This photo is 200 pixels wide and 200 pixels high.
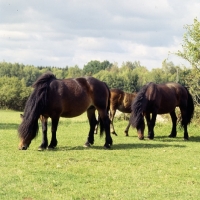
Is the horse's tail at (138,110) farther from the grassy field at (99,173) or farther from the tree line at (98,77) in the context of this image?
the tree line at (98,77)

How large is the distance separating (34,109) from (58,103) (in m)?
0.87

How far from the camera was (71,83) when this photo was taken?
11.3 metres

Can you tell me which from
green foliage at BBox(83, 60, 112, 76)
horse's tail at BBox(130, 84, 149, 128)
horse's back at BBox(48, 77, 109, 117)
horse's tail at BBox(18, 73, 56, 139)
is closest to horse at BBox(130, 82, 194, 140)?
horse's tail at BBox(130, 84, 149, 128)

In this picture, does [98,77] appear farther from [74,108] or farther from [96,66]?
[74,108]

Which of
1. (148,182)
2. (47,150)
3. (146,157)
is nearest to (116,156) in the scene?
(146,157)

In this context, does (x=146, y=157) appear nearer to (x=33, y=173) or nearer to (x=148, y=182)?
(x=148, y=182)

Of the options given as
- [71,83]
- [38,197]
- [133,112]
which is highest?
[71,83]

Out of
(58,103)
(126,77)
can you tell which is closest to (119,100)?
(58,103)

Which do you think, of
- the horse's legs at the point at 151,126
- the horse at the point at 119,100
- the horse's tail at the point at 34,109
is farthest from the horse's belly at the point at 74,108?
the horse at the point at 119,100

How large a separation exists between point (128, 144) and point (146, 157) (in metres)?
2.66

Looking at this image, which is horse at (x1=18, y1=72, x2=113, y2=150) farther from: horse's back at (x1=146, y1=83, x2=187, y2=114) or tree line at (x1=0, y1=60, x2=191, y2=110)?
tree line at (x1=0, y1=60, x2=191, y2=110)

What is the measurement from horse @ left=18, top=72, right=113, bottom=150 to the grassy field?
0.49m

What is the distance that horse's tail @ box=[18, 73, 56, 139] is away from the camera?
33.0 feet

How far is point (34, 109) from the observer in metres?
10.2
